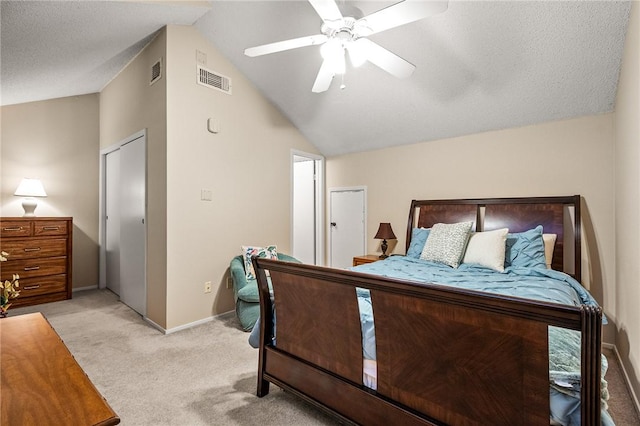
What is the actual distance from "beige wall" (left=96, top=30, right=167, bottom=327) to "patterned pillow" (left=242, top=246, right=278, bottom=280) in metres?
0.81

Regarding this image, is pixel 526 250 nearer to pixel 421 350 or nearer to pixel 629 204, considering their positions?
pixel 629 204

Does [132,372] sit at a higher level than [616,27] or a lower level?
lower

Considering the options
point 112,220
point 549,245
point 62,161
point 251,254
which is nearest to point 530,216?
point 549,245

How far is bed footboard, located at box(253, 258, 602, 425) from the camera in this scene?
95 cm

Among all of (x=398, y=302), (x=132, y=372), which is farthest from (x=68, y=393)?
(x=132, y=372)

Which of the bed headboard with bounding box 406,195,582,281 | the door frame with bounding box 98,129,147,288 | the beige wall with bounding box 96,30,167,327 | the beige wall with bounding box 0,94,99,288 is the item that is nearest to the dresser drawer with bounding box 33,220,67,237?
the beige wall with bounding box 0,94,99,288

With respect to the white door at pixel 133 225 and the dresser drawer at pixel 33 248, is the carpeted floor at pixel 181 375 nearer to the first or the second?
the white door at pixel 133 225

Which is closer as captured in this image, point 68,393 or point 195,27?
point 68,393

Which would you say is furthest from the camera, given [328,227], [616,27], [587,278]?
[328,227]

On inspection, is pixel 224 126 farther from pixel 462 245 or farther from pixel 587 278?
pixel 587 278

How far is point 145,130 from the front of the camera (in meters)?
3.28

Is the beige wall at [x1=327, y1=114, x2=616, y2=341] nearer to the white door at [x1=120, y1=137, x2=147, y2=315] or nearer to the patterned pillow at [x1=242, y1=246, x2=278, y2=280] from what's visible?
the patterned pillow at [x1=242, y1=246, x2=278, y2=280]

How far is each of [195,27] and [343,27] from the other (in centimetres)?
207

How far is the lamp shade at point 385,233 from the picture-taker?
12.6 feet
